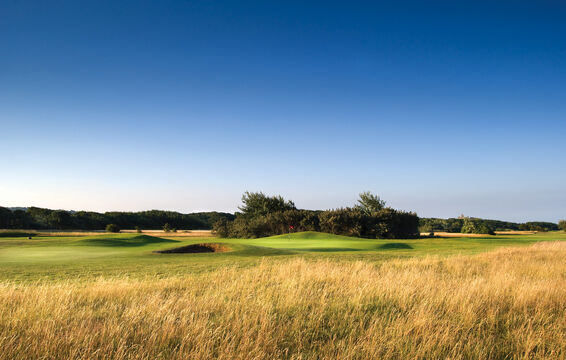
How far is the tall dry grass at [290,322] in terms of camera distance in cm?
430

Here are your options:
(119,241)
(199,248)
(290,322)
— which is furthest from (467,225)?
(290,322)

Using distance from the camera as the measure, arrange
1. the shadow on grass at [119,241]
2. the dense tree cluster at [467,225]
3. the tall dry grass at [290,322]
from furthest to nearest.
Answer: the dense tree cluster at [467,225] → the shadow on grass at [119,241] → the tall dry grass at [290,322]

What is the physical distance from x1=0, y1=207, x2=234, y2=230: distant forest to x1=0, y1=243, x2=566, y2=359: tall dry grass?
2221 inches

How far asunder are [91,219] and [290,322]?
265 feet

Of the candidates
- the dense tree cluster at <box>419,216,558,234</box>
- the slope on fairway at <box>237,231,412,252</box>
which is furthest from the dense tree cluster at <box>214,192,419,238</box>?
the dense tree cluster at <box>419,216,558,234</box>

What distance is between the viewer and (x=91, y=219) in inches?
2928

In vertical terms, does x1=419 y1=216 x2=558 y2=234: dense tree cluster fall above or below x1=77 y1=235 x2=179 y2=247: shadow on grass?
above

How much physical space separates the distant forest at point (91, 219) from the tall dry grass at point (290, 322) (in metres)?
56.4

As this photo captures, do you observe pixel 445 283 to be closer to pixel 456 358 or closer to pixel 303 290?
pixel 303 290

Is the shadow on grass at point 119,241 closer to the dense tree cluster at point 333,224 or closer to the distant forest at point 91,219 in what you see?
the dense tree cluster at point 333,224

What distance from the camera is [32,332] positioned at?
4516 millimetres

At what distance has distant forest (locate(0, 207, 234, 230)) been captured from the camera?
62.5 meters

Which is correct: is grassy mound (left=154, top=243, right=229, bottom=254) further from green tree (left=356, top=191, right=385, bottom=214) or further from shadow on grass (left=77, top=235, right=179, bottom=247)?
green tree (left=356, top=191, right=385, bottom=214)

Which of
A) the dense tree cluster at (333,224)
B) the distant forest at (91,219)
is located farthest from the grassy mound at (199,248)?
the distant forest at (91,219)
